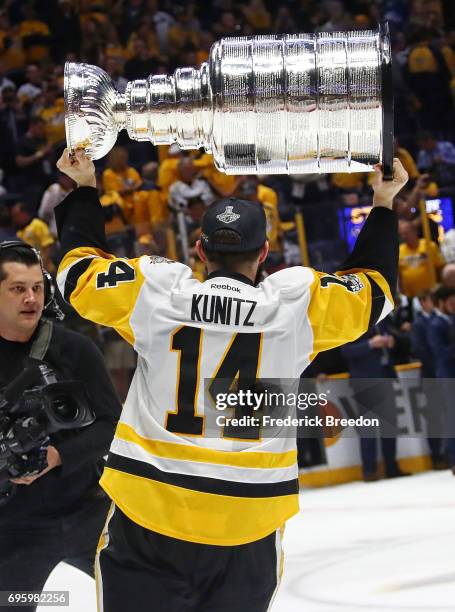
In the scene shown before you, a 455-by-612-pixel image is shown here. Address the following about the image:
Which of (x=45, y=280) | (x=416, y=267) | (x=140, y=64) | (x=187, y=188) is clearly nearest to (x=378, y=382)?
(x=416, y=267)

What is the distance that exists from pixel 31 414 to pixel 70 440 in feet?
0.85

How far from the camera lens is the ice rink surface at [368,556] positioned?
4848mm

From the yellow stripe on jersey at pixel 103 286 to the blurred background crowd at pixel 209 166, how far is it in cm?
478

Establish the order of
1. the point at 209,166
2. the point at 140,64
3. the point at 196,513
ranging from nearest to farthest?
the point at 196,513 < the point at 209,166 < the point at 140,64

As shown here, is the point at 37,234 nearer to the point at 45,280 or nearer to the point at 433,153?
the point at 433,153

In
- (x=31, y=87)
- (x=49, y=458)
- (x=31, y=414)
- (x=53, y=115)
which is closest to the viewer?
(x=31, y=414)

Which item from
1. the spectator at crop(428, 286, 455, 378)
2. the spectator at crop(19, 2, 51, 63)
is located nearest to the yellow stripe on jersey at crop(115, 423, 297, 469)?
the spectator at crop(428, 286, 455, 378)

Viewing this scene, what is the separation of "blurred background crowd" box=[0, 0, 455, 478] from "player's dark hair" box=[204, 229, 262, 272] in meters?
4.78

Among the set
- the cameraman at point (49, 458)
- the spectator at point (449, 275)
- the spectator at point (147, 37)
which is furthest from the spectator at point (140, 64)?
the cameraman at point (49, 458)

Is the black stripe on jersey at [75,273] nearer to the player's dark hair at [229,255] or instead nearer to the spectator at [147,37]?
the player's dark hair at [229,255]

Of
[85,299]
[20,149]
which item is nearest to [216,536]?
[85,299]

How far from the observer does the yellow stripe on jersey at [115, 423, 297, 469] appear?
249 cm

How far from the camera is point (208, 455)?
249 cm

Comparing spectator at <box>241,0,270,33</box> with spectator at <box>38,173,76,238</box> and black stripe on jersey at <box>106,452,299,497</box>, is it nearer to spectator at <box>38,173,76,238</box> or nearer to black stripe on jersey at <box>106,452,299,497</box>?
spectator at <box>38,173,76,238</box>
